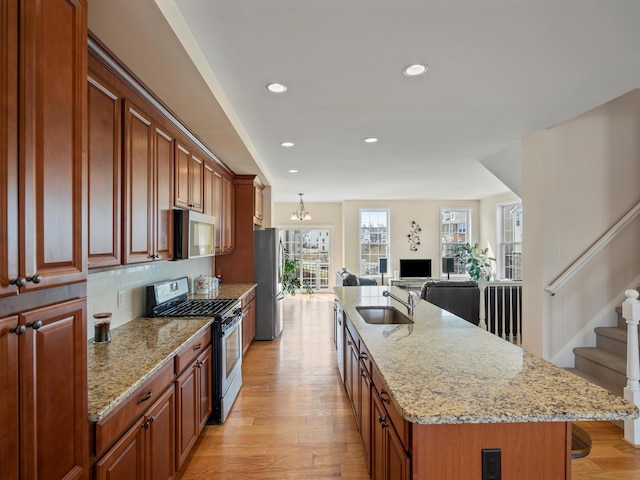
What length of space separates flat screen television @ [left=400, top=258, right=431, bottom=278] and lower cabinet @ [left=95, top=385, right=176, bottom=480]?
7.03 meters

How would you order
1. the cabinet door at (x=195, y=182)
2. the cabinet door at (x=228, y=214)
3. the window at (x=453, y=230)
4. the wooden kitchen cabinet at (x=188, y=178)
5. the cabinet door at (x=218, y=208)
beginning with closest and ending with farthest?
1. the wooden kitchen cabinet at (x=188, y=178)
2. the cabinet door at (x=195, y=182)
3. the cabinet door at (x=218, y=208)
4. the cabinet door at (x=228, y=214)
5. the window at (x=453, y=230)

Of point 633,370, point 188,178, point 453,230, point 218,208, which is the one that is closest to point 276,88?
point 188,178

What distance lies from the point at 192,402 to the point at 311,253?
7698 mm

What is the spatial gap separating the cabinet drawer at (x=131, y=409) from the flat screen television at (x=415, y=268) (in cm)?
705

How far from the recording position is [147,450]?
5.39 ft

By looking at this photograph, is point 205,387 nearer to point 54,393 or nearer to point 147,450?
point 147,450

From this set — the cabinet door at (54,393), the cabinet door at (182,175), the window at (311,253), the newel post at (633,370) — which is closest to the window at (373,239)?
the window at (311,253)

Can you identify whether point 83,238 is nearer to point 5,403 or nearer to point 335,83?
point 5,403

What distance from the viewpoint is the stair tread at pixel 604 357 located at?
118 inches

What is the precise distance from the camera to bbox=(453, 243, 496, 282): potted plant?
805 centimetres

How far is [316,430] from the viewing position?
8.83 ft

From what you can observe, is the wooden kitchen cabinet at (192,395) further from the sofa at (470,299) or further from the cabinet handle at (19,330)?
the sofa at (470,299)

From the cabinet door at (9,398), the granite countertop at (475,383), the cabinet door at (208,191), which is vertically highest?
the cabinet door at (208,191)

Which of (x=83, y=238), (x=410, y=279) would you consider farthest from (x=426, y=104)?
(x=410, y=279)
